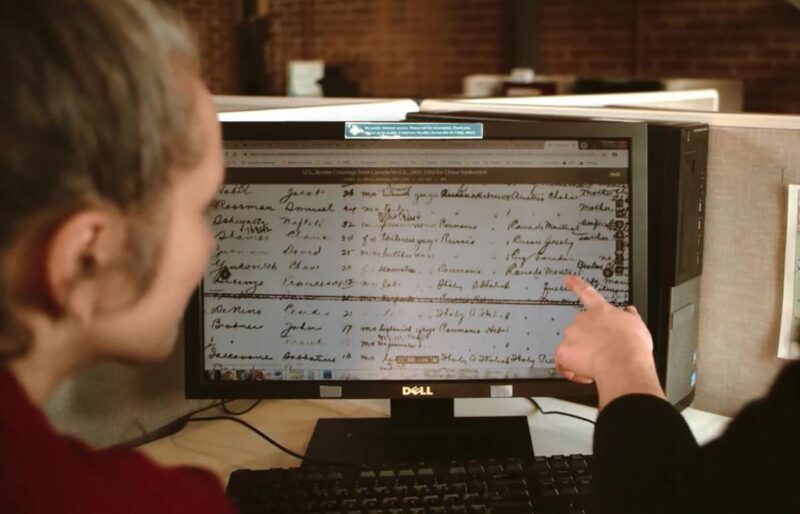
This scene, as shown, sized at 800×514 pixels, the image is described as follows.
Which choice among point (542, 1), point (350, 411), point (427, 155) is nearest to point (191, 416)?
point (350, 411)

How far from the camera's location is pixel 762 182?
1.15m

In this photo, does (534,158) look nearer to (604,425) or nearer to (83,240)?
(604,425)

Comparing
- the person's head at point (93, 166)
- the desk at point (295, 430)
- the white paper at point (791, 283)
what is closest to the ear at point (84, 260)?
the person's head at point (93, 166)

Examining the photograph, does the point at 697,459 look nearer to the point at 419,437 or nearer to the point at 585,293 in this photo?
the point at 585,293

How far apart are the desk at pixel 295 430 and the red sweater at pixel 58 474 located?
1.47ft

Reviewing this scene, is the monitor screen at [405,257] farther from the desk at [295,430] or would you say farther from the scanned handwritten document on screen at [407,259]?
the desk at [295,430]

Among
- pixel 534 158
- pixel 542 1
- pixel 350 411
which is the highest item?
pixel 542 1

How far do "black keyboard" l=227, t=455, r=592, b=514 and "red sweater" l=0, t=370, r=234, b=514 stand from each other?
296 mm

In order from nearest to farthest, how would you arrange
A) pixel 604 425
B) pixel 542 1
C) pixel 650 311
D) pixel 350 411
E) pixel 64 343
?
pixel 64 343 → pixel 604 425 → pixel 650 311 → pixel 350 411 → pixel 542 1

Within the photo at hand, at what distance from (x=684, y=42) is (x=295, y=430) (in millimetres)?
4302

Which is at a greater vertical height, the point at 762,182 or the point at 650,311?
the point at 762,182

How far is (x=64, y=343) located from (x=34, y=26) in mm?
224

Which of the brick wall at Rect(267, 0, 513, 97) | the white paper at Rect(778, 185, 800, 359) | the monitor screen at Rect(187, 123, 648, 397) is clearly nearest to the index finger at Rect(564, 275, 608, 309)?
the monitor screen at Rect(187, 123, 648, 397)

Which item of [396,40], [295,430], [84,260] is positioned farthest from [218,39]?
[84,260]
